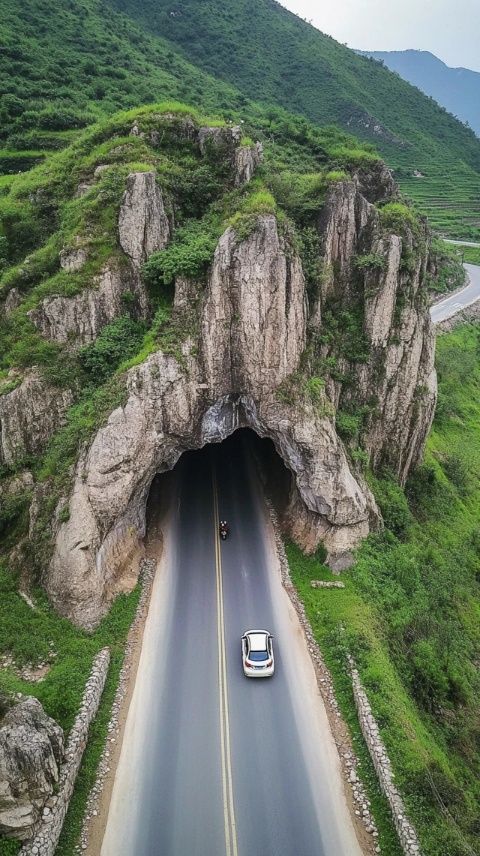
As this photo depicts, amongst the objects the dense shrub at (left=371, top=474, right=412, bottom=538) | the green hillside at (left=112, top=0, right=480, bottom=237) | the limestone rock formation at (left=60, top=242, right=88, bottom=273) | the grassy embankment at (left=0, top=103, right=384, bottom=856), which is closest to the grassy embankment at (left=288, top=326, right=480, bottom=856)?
the dense shrub at (left=371, top=474, right=412, bottom=538)

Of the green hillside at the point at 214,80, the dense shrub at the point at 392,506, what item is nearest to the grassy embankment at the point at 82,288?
the green hillside at the point at 214,80

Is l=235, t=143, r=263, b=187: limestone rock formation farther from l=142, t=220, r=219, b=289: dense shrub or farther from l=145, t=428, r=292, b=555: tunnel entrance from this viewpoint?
l=145, t=428, r=292, b=555: tunnel entrance

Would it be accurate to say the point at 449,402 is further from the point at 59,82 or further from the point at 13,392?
the point at 59,82

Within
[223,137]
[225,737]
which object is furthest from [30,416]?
[223,137]

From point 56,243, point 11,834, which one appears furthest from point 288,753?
point 56,243

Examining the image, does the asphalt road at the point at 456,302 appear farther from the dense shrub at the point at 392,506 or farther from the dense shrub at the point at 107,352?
the dense shrub at the point at 107,352
